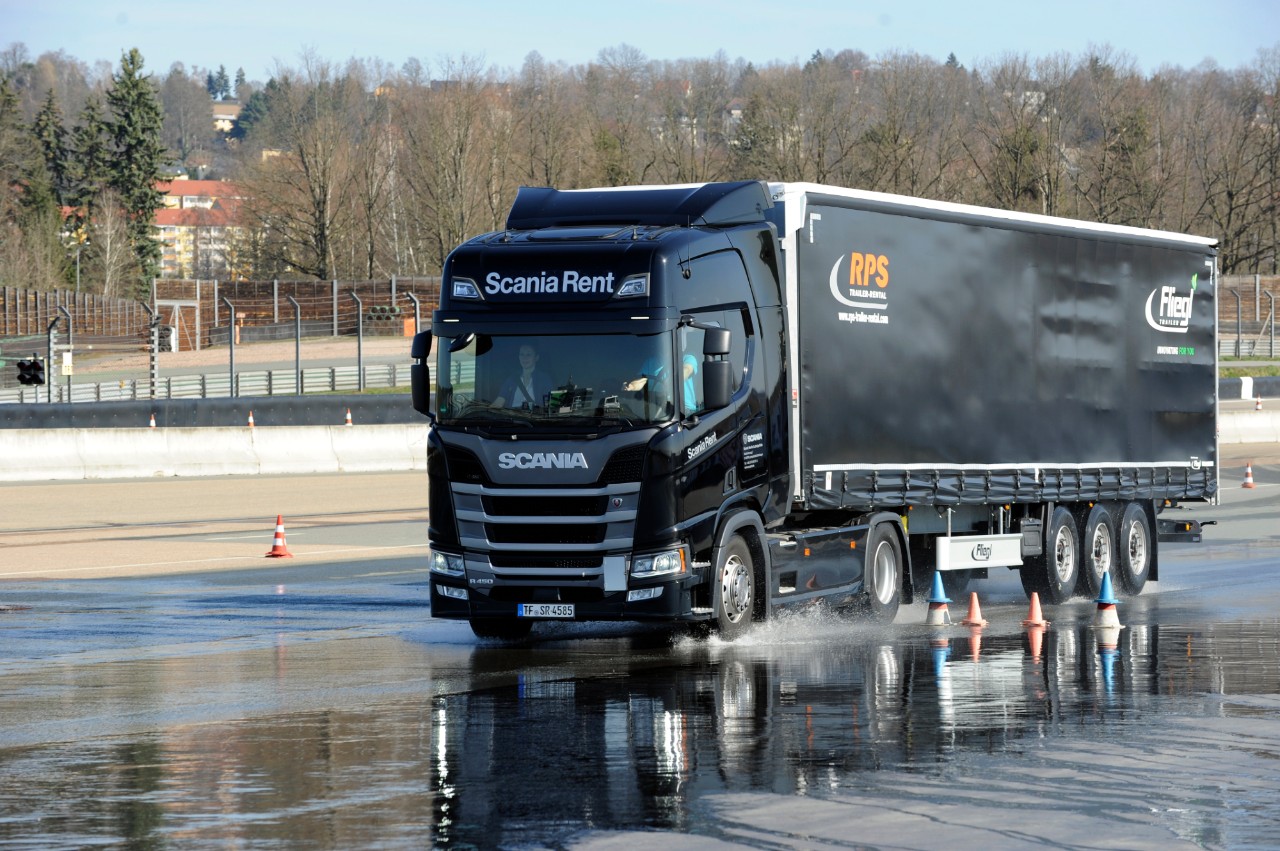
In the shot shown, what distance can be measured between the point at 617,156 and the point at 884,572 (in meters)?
99.5

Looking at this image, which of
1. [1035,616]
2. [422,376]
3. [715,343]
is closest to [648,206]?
[715,343]

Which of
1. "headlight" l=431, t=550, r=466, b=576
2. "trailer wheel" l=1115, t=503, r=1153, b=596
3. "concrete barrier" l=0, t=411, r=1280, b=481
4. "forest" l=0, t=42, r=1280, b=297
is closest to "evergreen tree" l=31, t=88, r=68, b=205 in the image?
"forest" l=0, t=42, r=1280, b=297

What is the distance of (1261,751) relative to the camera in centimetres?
1012

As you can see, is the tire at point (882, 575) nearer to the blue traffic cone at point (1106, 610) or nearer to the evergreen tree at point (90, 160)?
the blue traffic cone at point (1106, 610)

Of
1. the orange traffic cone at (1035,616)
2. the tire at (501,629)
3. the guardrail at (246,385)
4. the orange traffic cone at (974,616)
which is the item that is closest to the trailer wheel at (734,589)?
→ the tire at (501,629)

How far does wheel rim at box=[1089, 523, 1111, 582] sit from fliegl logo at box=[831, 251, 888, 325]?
5.01 m

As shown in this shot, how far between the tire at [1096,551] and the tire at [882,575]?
3392mm

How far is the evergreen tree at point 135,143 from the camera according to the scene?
13262 centimetres

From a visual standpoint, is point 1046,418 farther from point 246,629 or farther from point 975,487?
point 246,629

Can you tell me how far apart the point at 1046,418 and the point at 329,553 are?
10174 millimetres

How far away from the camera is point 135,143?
135 m

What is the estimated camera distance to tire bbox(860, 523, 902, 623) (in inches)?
676

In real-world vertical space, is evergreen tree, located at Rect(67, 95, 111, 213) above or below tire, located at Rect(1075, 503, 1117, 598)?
above

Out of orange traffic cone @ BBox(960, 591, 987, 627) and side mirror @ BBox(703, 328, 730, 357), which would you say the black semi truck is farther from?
orange traffic cone @ BBox(960, 591, 987, 627)
